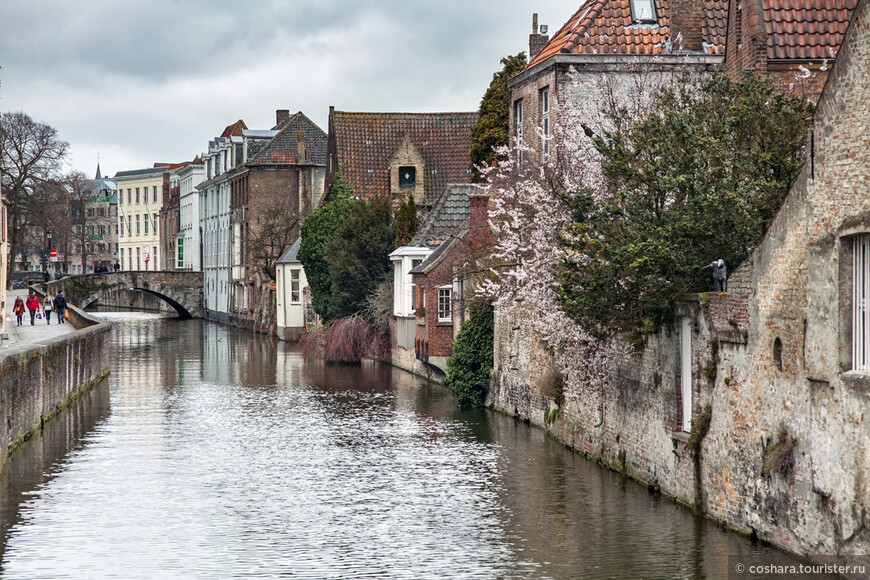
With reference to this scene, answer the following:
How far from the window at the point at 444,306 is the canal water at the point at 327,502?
4355 mm

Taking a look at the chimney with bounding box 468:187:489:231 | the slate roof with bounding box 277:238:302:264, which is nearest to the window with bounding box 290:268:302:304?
the slate roof with bounding box 277:238:302:264

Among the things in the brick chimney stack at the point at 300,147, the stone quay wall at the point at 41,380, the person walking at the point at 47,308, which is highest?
the brick chimney stack at the point at 300,147

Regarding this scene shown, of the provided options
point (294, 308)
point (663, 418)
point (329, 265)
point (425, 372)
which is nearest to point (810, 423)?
point (663, 418)

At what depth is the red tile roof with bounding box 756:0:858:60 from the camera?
71.4ft

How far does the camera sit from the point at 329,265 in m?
50.6

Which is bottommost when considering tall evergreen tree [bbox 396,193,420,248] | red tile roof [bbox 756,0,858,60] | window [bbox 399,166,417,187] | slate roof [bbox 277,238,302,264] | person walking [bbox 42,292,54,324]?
person walking [bbox 42,292,54,324]

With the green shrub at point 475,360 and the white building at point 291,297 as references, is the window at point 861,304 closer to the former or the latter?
the green shrub at point 475,360

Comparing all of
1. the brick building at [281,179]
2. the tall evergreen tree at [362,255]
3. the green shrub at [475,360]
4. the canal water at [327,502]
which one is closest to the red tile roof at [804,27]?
the canal water at [327,502]

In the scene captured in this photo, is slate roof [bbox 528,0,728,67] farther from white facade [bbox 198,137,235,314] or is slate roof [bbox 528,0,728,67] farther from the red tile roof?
white facade [bbox 198,137,235,314]

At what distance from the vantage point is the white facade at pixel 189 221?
101 meters

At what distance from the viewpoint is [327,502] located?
1947 centimetres

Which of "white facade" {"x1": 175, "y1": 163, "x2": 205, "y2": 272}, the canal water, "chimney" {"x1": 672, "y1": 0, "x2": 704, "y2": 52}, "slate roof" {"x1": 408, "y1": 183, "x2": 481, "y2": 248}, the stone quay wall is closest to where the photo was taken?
the canal water

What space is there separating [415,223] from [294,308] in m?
19.9

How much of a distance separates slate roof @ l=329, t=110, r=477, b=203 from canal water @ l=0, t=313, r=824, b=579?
2889cm
